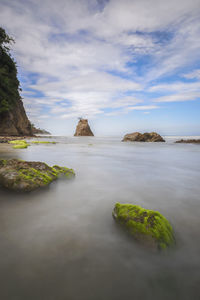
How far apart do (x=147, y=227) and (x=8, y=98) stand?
31030mm

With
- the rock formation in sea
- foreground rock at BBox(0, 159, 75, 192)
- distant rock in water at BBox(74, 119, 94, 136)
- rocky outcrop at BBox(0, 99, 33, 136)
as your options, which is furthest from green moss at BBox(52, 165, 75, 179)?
distant rock in water at BBox(74, 119, 94, 136)

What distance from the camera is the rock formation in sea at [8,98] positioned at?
23.2 meters

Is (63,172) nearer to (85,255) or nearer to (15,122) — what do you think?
(85,255)

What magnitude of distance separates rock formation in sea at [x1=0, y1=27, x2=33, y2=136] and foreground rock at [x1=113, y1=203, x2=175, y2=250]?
2560cm

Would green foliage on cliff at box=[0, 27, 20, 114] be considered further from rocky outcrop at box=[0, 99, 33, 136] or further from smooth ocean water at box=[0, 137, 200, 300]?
smooth ocean water at box=[0, 137, 200, 300]

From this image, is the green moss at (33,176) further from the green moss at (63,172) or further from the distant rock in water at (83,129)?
the distant rock in water at (83,129)

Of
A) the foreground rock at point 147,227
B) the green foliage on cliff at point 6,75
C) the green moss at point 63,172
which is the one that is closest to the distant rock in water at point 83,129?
the green foliage on cliff at point 6,75

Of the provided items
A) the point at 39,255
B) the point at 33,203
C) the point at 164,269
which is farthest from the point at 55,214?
the point at 164,269

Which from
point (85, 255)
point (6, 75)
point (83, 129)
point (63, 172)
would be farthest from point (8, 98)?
point (83, 129)

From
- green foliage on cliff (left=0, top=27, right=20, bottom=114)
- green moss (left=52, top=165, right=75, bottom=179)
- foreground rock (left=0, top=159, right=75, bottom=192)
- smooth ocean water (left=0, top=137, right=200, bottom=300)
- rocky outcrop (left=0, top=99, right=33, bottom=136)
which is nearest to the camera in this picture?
smooth ocean water (left=0, top=137, right=200, bottom=300)

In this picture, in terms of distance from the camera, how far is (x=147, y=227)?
187 cm

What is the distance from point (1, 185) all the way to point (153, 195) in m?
3.40

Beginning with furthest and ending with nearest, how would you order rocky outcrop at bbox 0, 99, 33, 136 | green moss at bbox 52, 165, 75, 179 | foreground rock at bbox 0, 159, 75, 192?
rocky outcrop at bbox 0, 99, 33, 136 < green moss at bbox 52, 165, 75, 179 < foreground rock at bbox 0, 159, 75, 192

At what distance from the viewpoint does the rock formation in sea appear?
2316 cm
